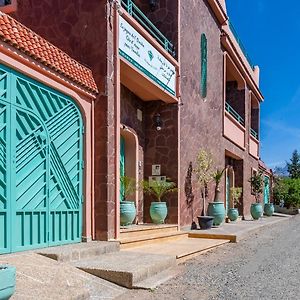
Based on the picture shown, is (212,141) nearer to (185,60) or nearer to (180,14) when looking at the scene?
(185,60)

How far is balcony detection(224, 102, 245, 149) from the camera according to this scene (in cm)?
1728

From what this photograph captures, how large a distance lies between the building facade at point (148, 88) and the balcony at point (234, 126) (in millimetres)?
66

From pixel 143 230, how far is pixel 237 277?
→ 320cm

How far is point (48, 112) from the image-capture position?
6477mm

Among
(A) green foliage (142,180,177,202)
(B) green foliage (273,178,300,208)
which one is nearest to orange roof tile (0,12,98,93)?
(A) green foliage (142,180,177,202)

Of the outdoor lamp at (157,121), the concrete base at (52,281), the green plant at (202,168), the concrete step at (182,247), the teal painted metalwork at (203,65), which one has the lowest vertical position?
the concrete step at (182,247)

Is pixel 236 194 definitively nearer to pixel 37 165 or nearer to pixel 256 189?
pixel 256 189

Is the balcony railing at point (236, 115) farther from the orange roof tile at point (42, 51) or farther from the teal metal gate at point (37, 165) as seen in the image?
the teal metal gate at point (37, 165)

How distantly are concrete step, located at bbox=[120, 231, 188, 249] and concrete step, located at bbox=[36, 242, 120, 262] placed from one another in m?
0.45

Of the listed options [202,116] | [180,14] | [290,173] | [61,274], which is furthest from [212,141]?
[290,173]

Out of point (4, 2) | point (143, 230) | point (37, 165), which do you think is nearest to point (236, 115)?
point (143, 230)

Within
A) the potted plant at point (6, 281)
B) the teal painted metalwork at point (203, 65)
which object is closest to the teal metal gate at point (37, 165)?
the potted plant at point (6, 281)

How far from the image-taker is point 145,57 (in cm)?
938

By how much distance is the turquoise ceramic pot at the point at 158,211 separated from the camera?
34.6 ft
